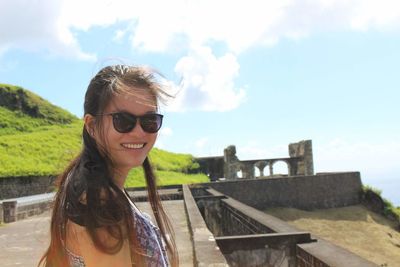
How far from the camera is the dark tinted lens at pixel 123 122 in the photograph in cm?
160

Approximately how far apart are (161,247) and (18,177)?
19261 mm

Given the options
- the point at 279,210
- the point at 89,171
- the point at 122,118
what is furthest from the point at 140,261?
the point at 279,210

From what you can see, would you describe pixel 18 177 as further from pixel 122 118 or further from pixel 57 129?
pixel 122 118

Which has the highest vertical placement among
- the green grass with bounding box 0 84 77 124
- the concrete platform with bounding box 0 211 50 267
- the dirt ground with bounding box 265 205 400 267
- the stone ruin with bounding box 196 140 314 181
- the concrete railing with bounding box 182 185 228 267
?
the green grass with bounding box 0 84 77 124

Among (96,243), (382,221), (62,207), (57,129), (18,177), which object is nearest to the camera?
(96,243)

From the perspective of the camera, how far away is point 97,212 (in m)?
1.35

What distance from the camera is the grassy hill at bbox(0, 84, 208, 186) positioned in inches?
836

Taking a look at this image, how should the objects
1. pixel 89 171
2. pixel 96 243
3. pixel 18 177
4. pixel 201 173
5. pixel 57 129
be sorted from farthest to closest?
pixel 201 173
pixel 57 129
pixel 18 177
pixel 89 171
pixel 96 243

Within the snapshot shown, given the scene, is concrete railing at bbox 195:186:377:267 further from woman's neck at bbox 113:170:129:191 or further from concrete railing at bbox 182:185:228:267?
woman's neck at bbox 113:170:129:191

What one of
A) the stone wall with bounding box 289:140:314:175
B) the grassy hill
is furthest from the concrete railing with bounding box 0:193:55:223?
the stone wall with bounding box 289:140:314:175

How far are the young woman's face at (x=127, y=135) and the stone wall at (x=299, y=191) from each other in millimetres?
19940

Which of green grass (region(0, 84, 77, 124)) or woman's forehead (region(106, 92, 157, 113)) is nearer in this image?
woman's forehead (region(106, 92, 157, 113))

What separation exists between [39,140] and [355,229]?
16893 mm

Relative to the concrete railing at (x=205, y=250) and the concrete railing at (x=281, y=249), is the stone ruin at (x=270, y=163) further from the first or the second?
the concrete railing at (x=205, y=250)
